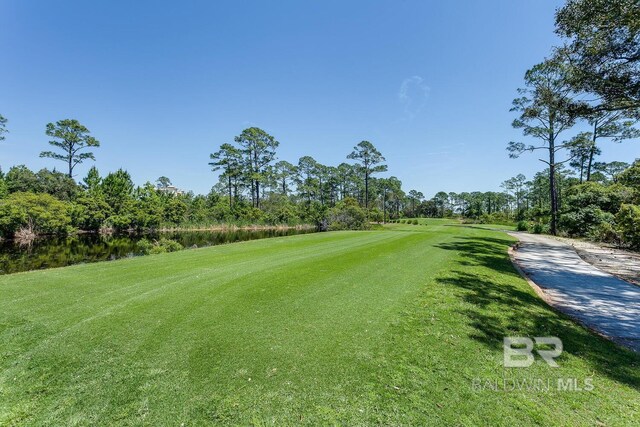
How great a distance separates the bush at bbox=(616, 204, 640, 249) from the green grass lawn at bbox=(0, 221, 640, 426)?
1166 cm

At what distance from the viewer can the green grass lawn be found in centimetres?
230

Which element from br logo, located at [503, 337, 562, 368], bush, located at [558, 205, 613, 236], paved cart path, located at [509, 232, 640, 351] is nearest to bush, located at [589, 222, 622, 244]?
bush, located at [558, 205, 613, 236]

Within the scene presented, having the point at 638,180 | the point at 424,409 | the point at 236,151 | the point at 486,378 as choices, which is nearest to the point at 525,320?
the point at 486,378

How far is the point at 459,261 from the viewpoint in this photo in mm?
8703

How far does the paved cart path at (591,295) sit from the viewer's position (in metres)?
4.39

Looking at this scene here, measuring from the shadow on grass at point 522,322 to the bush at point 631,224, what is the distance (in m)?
10.4

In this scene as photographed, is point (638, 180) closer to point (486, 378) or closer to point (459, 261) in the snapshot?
point (459, 261)

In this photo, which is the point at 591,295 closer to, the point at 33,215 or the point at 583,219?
the point at 583,219

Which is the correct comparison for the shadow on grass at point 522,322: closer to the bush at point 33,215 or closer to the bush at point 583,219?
the bush at point 583,219

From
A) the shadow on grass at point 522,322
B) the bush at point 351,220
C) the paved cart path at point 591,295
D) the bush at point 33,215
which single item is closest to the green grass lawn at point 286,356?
the shadow on grass at point 522,322

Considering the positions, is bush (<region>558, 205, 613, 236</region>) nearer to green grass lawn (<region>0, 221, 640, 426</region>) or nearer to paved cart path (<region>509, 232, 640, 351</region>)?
paved cart path (<region>509, 232, 640, 351</region>)

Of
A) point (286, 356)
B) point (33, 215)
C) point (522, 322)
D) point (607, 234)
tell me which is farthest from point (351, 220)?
point (33, 215)

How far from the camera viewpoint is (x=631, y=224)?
12367 mm

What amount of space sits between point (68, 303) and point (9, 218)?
26720mm
